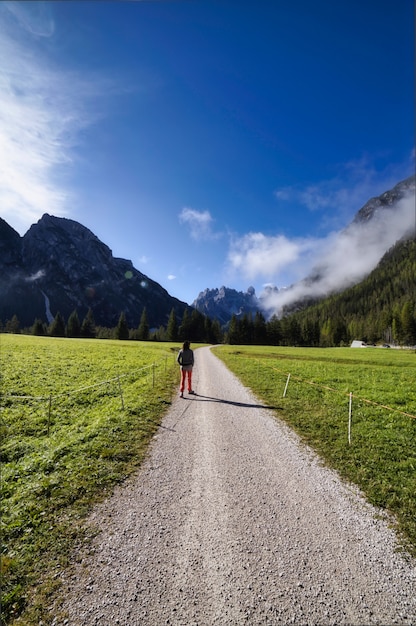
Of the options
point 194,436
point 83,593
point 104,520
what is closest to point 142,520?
point 104,520

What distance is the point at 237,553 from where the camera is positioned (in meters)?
5.13

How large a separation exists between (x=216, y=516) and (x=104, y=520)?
262cm

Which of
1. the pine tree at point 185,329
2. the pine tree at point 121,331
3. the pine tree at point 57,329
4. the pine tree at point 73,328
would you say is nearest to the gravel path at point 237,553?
the pine tree at point 185,329

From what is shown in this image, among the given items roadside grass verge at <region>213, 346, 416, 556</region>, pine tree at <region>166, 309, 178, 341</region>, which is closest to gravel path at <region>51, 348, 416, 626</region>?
roadside grass verge at <region>213, 346, 416, 556</region>

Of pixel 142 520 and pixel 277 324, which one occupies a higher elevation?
pixel 277 324

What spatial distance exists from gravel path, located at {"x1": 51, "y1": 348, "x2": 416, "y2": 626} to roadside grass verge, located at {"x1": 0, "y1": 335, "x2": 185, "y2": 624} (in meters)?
0.52

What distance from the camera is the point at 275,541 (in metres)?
5.44

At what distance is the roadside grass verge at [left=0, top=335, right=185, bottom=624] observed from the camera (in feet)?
15.1

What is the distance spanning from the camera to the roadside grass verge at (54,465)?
15.1 ft

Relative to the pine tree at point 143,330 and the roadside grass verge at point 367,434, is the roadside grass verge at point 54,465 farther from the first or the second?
the pine tree at point 143,330

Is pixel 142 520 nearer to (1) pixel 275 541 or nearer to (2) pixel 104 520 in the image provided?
(2) pixel 104 520

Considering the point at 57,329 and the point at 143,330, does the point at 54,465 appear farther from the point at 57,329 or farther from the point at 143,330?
the point at 57,329

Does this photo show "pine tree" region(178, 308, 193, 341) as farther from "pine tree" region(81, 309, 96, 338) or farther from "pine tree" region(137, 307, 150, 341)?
"pine tree" region(81, 309, 96, 338)

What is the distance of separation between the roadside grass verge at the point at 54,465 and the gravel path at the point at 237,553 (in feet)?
1.69
